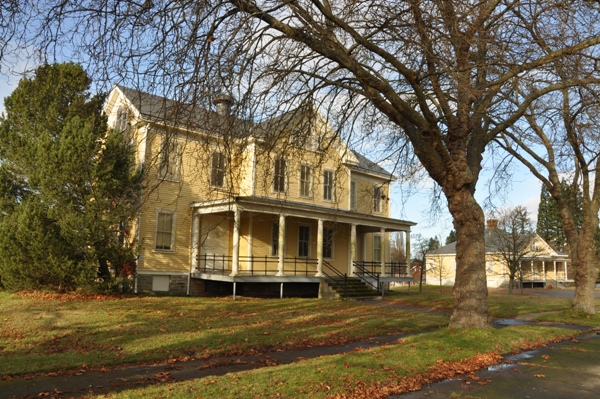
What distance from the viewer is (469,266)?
38.7 ft

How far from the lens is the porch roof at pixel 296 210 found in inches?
771

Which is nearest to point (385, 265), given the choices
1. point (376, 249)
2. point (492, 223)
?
point (376, 249)

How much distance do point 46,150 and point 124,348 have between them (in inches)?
412

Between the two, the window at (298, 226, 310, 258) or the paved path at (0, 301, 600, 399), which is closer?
the paved path at (0, 301, 600, 399)

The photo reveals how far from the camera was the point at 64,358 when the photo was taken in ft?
30.0

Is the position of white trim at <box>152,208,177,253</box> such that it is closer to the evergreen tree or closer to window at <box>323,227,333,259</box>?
the evergreen tree

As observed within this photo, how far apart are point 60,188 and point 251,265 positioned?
28.4 feet

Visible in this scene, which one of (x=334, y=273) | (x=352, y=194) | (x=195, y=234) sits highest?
(x=352, y=194)

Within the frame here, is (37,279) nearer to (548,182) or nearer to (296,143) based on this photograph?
(296,143)

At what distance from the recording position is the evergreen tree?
1725 cm

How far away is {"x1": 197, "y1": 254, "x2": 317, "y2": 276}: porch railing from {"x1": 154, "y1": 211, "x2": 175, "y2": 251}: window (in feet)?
5.31

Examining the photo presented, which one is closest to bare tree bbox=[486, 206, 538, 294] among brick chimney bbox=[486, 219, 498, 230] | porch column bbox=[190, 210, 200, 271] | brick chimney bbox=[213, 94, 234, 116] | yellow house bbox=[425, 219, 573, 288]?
brick chimney bbox=[486, 219, 498, 230]

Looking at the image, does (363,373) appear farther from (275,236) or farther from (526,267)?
(526,267)

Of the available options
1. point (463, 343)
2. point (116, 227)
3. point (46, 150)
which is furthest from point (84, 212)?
point (463, 343)
